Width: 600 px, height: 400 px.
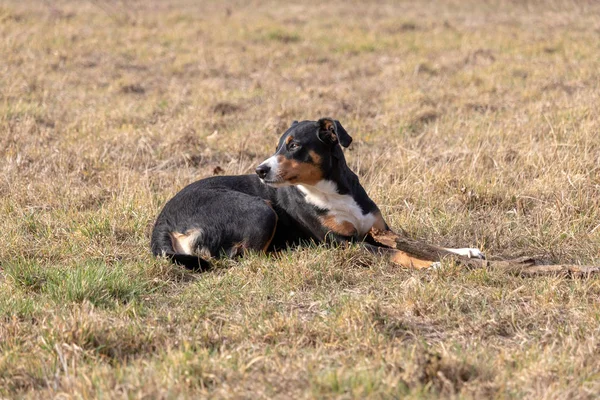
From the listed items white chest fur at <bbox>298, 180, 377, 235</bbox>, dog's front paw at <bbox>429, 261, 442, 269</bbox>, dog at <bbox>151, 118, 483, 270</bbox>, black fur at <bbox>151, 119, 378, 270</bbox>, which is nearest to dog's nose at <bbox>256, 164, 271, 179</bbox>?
dog at <bbox>151, 118, 483, 270</bbox>

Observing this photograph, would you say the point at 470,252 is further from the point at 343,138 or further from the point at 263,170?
the point at 263,170

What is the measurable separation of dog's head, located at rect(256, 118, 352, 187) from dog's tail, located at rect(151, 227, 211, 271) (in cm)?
70

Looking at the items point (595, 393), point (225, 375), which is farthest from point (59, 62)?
point (595, 393)

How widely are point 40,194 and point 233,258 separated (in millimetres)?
2188

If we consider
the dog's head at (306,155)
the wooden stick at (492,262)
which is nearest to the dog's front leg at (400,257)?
the wooden stick at (492,262)

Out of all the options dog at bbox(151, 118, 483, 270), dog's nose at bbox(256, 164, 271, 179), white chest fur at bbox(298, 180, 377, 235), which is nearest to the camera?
dog's nose at bbox(256, 164, 271, 179)

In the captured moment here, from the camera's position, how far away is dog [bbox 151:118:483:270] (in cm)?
536

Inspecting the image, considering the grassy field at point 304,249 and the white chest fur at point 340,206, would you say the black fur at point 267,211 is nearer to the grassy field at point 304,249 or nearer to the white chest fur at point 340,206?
the white chest fur at point 340,206

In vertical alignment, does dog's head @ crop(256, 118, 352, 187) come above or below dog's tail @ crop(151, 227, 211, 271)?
above

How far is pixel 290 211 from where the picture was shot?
570 centimetres

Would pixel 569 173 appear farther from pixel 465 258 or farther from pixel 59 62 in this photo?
pixel 59 62

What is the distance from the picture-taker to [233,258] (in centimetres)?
543

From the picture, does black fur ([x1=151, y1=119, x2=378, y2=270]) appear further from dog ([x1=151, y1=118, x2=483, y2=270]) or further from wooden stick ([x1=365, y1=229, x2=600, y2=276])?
wooden stick ([x1=365, y1=229, x2=600, y2=276])

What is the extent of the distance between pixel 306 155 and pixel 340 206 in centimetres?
45
